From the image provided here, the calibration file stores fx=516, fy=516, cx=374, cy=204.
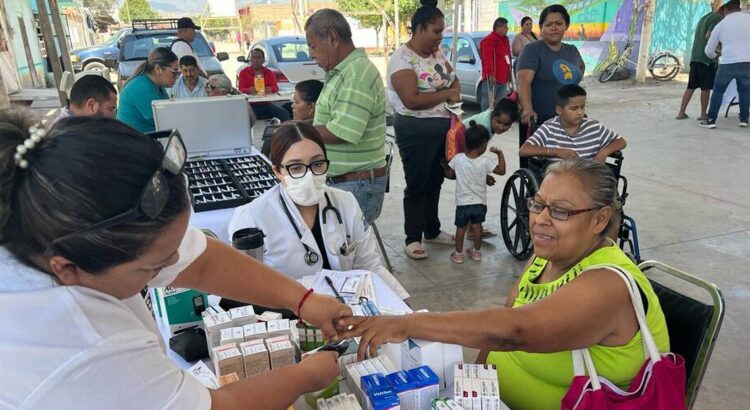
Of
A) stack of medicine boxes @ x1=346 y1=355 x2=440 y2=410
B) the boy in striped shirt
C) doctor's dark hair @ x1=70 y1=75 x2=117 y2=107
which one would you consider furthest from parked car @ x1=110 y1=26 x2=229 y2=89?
stack of medicine boxes @ x1=346 y1=355 x2=440 y2=410

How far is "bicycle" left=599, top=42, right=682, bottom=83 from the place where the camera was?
12.9 metres

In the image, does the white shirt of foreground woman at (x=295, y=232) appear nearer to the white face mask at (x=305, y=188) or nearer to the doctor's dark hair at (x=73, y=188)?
the white face mask at (x=305, y=188)

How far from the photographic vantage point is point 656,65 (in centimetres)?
1327

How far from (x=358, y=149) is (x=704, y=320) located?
1.85 meters

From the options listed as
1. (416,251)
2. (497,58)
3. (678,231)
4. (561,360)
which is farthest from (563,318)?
(497,58)

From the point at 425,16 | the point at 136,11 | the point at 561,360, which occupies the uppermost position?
the point at 136,11

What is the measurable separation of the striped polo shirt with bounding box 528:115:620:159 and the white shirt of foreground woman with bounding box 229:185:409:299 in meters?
1.91

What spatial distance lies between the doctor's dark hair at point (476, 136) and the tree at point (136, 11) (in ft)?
154

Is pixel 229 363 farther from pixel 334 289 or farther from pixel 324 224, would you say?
→ pixel 324 224

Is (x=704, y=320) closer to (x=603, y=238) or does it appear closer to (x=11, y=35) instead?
(x=603, y=238)

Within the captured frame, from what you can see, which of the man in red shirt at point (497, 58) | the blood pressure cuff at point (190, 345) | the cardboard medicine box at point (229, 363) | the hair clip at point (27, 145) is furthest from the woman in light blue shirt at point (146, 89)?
the man in red shirt at point (497, 58)

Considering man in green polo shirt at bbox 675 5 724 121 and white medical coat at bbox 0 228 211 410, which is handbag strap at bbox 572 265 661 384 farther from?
man in green polo shirt at bbox 675 5 724 121

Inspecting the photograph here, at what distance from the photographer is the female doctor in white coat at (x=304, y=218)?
7.07ft

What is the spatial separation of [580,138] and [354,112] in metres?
1.72
